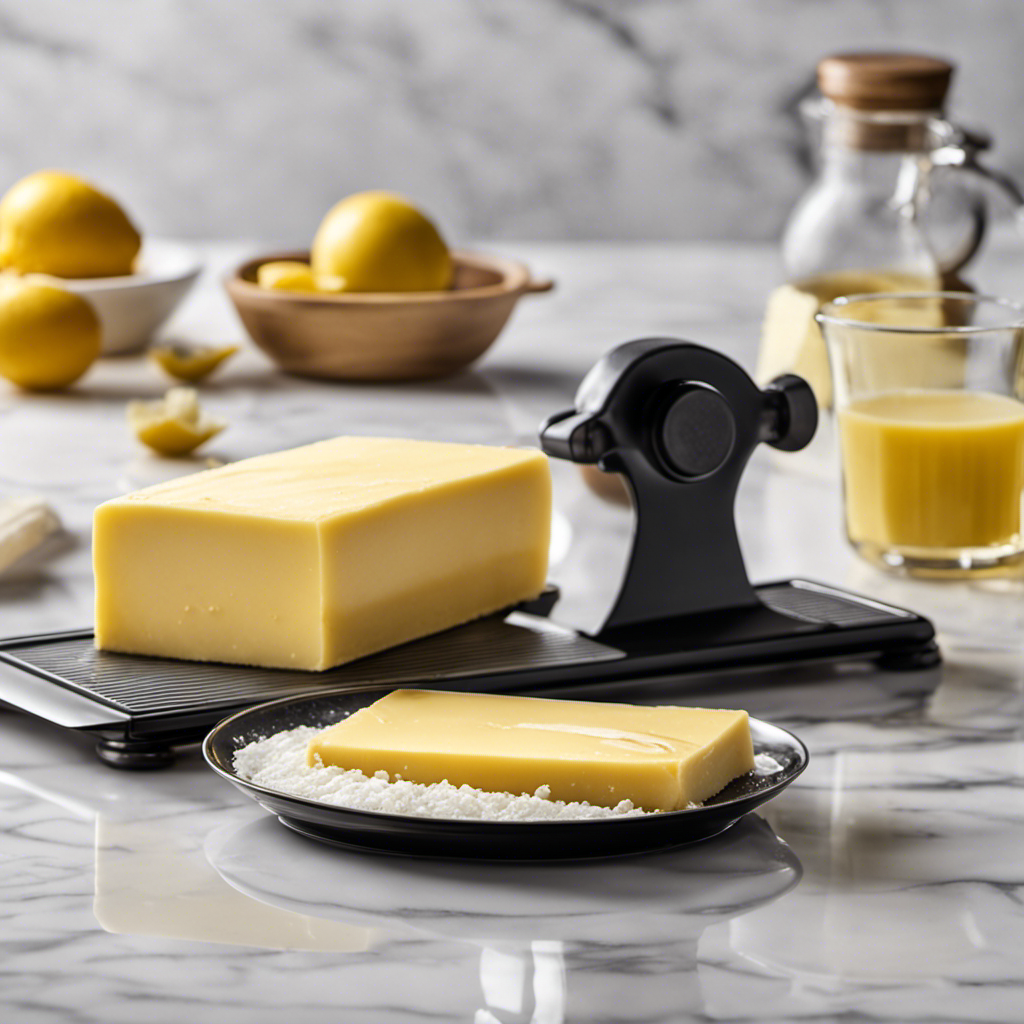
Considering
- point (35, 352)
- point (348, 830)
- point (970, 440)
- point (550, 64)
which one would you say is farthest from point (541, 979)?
point (550, 64)

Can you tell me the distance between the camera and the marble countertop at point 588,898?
67cm

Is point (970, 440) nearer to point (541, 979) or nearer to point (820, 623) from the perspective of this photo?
point (820, 623)

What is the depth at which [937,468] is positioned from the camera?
1.23m

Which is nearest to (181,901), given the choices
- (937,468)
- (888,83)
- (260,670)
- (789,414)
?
(260,670)

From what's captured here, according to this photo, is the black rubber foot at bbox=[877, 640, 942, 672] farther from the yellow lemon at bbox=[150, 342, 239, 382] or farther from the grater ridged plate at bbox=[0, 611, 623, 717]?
the yellow lemon at bbox=[150, 342, 239, 382]

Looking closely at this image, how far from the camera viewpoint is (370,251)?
72.8 inches

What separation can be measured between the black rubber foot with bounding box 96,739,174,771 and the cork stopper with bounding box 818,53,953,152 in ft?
3.74

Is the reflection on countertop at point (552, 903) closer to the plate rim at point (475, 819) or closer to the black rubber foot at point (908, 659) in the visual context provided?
the plate rim at point (475, 819)

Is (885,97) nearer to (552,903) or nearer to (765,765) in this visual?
(765,765)

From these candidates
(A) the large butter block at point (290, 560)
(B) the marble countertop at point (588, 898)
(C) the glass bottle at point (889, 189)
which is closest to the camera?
(B) the marble countertop at point (588, 898)

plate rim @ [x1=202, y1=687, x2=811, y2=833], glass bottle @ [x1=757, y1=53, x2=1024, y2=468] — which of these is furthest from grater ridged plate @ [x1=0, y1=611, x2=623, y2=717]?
glass bottle @ [x1=757, y1=53, x2=1024, y2=468]

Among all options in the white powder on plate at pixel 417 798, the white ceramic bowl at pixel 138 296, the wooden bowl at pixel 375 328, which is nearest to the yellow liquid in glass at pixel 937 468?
the white powder on plate at pixel 417 798

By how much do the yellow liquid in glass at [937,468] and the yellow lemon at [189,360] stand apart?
2.76 feet

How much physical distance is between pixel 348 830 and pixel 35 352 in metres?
1.13
